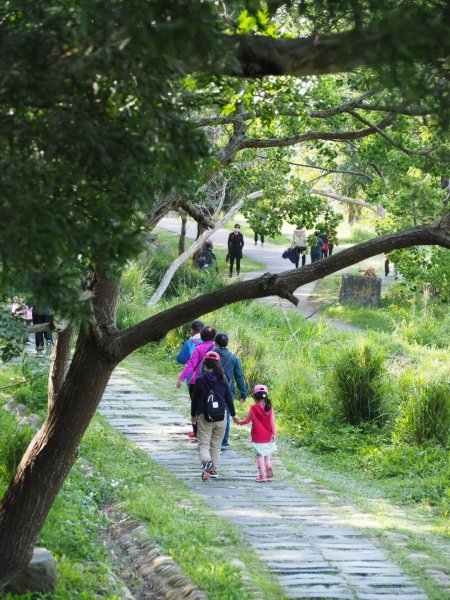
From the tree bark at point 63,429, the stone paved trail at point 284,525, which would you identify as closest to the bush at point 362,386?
the stone paved trail at point 284,525

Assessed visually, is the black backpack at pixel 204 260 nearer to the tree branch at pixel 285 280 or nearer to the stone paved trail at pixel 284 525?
the stone paved trail at pixel 284 525

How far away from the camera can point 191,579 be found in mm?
8555

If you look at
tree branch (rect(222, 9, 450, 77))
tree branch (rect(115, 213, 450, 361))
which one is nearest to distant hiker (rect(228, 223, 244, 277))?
tree branch (rect(115, 213, 450, 361))

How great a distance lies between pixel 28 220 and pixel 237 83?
169 inches

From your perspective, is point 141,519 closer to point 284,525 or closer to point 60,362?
point 284,525

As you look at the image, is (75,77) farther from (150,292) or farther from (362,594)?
(150,292)

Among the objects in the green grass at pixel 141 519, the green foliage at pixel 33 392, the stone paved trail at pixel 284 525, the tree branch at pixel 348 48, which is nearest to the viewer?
the tree branch at pixel 348 48

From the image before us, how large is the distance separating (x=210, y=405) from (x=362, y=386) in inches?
192

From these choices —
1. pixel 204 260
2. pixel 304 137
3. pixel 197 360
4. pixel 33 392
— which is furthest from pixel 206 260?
pixel 304 137

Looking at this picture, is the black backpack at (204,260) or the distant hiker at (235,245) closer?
the black backpack at (204,260)

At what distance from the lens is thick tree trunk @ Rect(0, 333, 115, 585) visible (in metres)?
7.97

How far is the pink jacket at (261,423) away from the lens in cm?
1206

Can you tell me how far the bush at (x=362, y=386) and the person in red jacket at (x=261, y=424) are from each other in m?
4.07

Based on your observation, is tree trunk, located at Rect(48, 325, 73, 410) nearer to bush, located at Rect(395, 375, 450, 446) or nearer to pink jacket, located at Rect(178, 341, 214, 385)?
pink jacket, located at Rect(178, 341, 214, 385)
